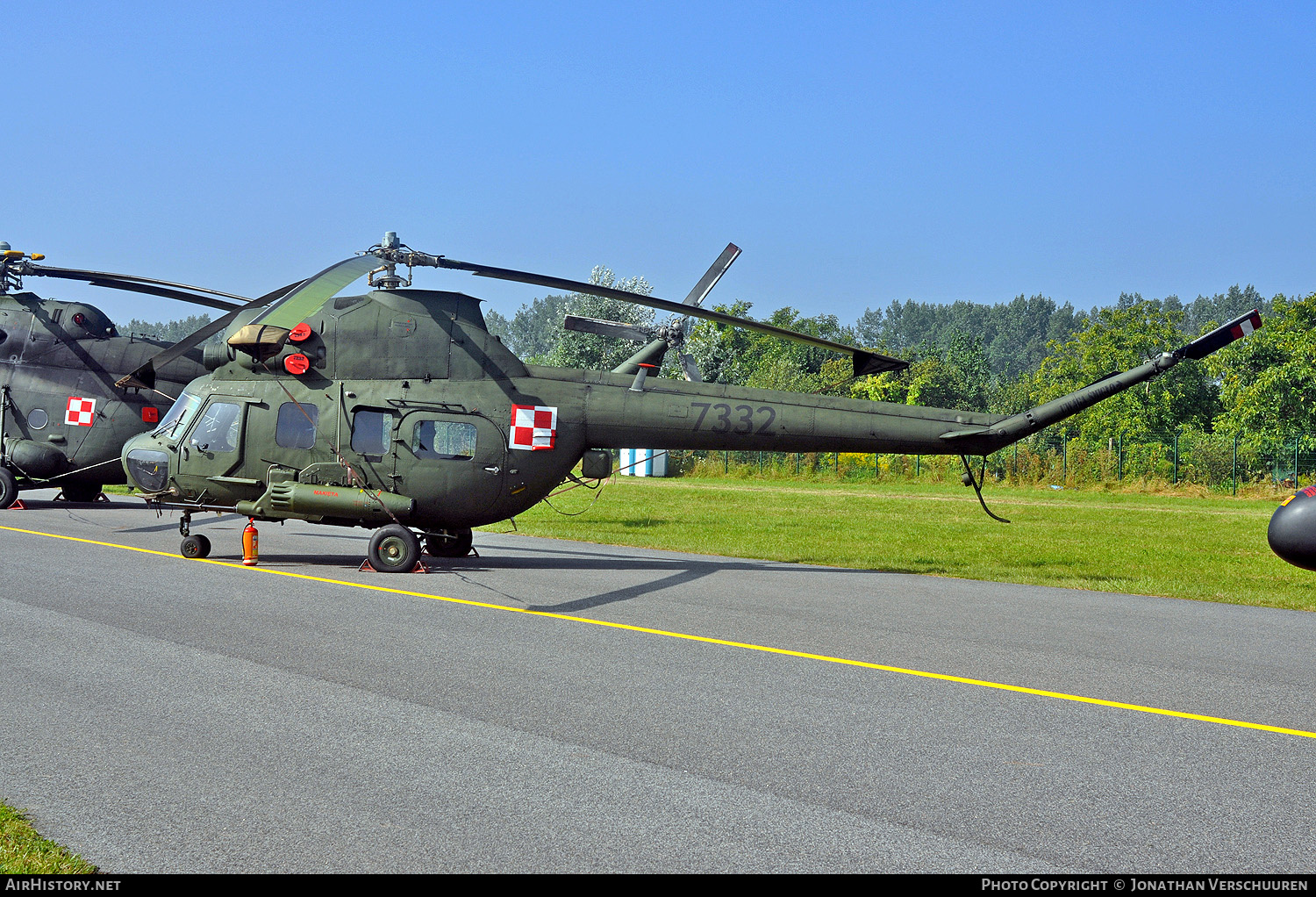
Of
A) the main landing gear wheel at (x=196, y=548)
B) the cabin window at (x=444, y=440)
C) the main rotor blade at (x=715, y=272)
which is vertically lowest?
the main landing gear wheel at (x=196, y=548)

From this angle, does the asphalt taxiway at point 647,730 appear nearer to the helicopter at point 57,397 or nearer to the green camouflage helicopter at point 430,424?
the green camouflage helicopter at point 430,424

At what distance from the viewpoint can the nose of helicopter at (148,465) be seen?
Result: 1388 cm

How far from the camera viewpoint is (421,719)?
6258 millimetres

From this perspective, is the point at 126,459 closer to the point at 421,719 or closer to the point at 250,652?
the point at 250,652

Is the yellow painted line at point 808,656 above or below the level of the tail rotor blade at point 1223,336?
below

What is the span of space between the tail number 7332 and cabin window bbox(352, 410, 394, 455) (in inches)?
160

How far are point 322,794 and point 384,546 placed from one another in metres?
8.38

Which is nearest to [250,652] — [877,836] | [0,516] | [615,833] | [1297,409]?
[615,833]

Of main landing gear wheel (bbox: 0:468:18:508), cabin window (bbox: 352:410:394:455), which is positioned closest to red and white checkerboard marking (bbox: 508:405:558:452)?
cabin window (bbox: 352:410:394:455)

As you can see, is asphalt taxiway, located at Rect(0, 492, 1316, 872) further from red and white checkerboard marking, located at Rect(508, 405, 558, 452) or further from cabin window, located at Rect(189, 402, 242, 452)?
red and white checkerboard marking, located at Rect(508, 405, 558, 452)

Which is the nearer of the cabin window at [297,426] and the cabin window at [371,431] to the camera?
the cabin window at [371,431]

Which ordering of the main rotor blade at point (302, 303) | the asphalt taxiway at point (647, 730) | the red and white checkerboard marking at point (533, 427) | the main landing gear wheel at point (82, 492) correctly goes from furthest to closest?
the main landing gear wheel at point (82, 492) < the red and white checkerboard marking at point (533, 427) < the main rotor blade at point (302, 303) < the asphalt taxiway at point (647, 730)

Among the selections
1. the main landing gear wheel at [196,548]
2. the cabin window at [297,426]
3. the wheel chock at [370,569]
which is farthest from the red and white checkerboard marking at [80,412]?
the wheel chock at [370,569]

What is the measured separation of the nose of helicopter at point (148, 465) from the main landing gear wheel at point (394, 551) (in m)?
3.32
